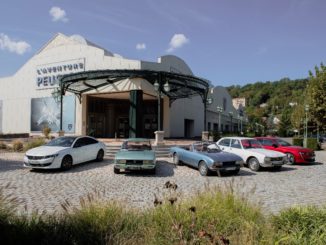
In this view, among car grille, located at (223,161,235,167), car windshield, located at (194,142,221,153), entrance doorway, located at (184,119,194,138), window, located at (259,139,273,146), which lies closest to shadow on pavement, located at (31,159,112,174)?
car windshield, located at (194,142,221,153)

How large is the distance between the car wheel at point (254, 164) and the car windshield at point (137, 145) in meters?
4.73

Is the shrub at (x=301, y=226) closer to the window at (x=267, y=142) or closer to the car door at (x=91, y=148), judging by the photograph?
the car door at (x=91, y=148)

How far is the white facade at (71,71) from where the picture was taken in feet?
96.2

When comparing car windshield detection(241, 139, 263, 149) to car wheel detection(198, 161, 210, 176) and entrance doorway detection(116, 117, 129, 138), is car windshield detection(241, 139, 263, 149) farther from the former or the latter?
entrance doorway detection(116, 117, 129, 138)

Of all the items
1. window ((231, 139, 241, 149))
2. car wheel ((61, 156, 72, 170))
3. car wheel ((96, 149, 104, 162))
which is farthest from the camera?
car wheel ((96, 149, 104, 162))

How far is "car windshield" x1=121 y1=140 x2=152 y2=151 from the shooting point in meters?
13.7

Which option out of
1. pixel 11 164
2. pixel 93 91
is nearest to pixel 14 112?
pixel 93 91

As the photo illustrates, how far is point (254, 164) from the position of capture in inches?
559

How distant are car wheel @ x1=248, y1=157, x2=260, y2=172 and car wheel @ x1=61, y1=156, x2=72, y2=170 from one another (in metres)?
8.23

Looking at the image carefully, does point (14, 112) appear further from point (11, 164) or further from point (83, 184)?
point (83, 184)

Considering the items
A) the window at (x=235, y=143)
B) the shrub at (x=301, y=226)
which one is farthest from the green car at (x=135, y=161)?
the shrub at (x=301, y=226)

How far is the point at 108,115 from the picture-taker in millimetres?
36062

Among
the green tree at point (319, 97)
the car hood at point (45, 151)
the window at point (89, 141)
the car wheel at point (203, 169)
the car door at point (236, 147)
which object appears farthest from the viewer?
the green tree at point (319, 97)

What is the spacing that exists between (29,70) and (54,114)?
6.76 metres
